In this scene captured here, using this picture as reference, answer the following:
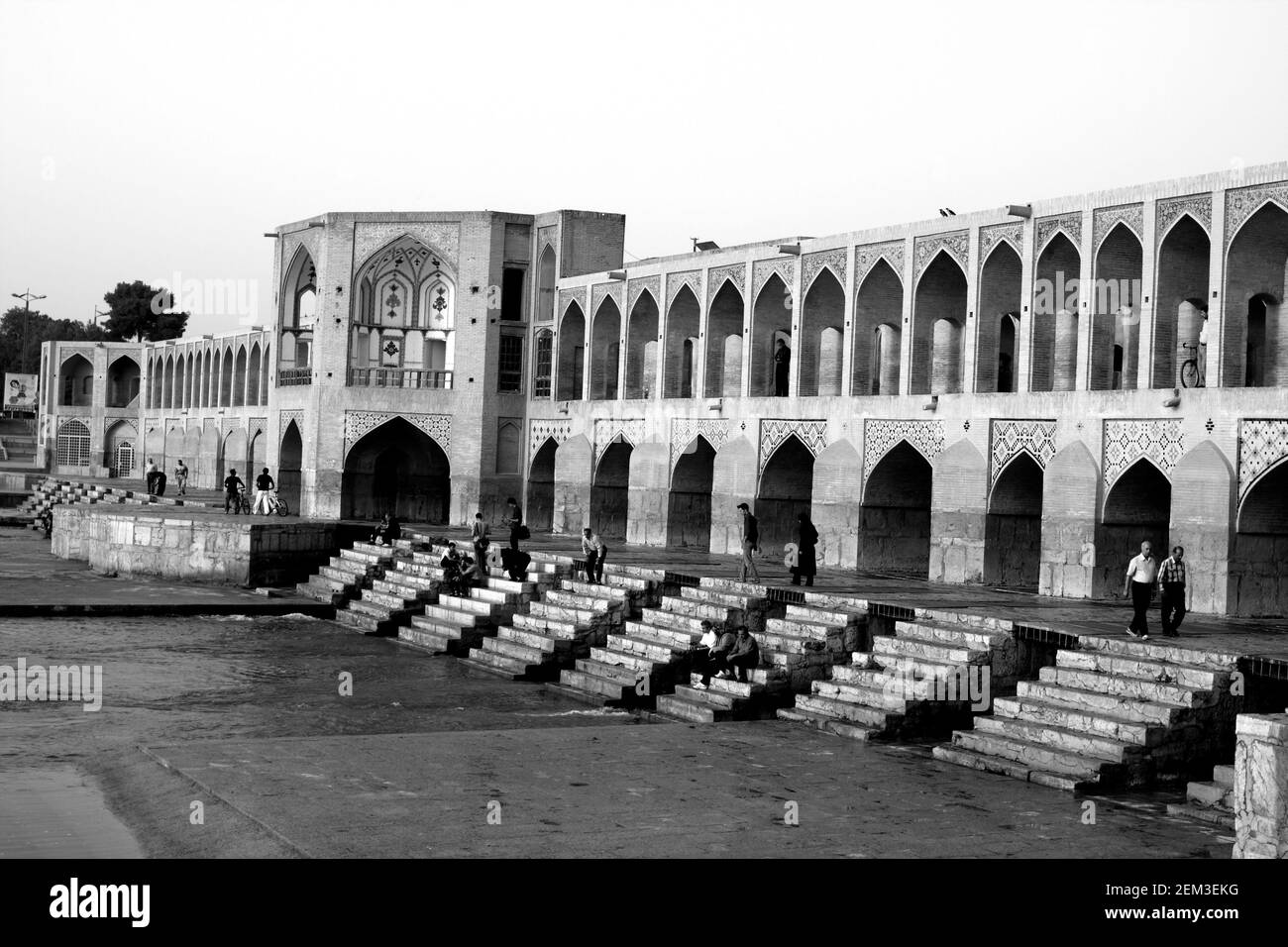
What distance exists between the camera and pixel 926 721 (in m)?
13.5

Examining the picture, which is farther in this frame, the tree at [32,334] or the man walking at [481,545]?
the tree at [32,334]

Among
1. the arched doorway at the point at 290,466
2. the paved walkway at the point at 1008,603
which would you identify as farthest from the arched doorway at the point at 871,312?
the arched doorway at the point at 290,466

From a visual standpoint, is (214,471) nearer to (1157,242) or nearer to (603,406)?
(603,406)

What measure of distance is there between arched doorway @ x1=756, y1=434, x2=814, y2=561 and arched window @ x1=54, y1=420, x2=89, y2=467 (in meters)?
40.1

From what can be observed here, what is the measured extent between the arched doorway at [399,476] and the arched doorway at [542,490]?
1976 mm

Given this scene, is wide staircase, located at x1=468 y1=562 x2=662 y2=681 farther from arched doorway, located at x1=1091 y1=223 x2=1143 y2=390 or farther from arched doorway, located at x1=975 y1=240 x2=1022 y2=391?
arched doorway, located at x1=1091 y1=223 x2=1143 y2=390

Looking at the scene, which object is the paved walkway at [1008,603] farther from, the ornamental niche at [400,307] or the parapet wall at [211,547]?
the ornamental niche at [400,307]

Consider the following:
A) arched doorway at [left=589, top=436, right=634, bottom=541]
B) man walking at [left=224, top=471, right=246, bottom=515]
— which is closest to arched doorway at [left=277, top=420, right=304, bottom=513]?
man walking at [left=224, top=471, right=246, bottom=515]

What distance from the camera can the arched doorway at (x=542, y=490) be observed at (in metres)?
31.6

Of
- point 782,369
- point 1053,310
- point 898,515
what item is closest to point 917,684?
point 1053,310

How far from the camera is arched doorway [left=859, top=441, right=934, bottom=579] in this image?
74.9 feet

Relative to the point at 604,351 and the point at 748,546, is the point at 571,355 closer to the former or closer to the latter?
the point at 604,351

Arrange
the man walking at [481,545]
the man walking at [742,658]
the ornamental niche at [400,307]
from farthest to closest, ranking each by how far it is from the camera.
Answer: the ornamental niche at [400,307] < the man walking at [481,545] < the man walking at [742,658]

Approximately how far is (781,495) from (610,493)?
207 inches
